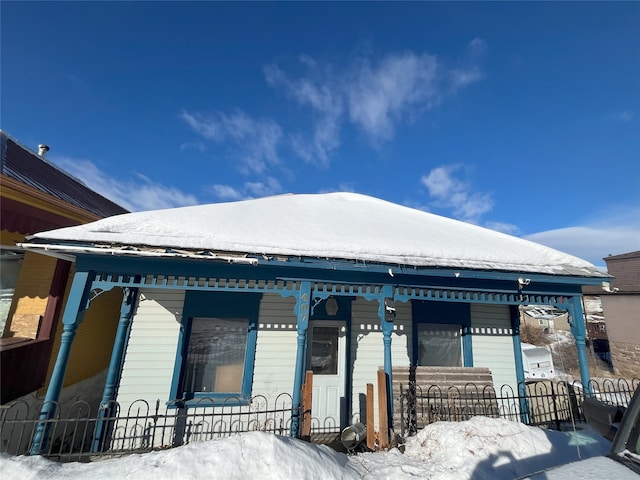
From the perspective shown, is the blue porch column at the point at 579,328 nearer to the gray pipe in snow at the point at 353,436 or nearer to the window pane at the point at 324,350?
the gray pipe in snow at the point at 353,436

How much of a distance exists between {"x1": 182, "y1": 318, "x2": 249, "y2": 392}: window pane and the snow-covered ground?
2767 mm

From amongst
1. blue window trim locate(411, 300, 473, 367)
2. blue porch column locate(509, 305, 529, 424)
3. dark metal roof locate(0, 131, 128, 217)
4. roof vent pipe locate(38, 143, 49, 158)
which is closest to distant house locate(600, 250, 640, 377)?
blue porch column locate(509, 305, 529, 424)

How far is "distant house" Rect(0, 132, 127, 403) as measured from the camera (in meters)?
5.48

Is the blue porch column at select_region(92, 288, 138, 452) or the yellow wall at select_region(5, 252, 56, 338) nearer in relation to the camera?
the blue porch column at select_region(92, 288, 138, 452)

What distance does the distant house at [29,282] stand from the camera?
18.0 feet

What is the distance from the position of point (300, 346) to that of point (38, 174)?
8.45 metres

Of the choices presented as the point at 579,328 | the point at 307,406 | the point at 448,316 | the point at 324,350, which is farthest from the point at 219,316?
the point at 579,328

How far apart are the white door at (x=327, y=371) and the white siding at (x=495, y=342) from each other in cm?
380

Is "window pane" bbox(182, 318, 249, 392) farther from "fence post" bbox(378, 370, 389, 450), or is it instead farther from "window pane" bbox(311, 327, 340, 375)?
"fence post" bbox(378, 370, 389, 450)

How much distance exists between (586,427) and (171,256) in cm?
883

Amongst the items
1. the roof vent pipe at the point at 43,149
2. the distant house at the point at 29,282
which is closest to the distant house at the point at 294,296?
the distant house at the point at 29,282

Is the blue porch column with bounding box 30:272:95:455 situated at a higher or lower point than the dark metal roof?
lower

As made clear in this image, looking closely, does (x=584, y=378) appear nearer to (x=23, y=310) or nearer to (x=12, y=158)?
(x=23, y=310)

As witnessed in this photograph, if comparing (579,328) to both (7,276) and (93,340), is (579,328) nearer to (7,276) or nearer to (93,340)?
(93,340)
